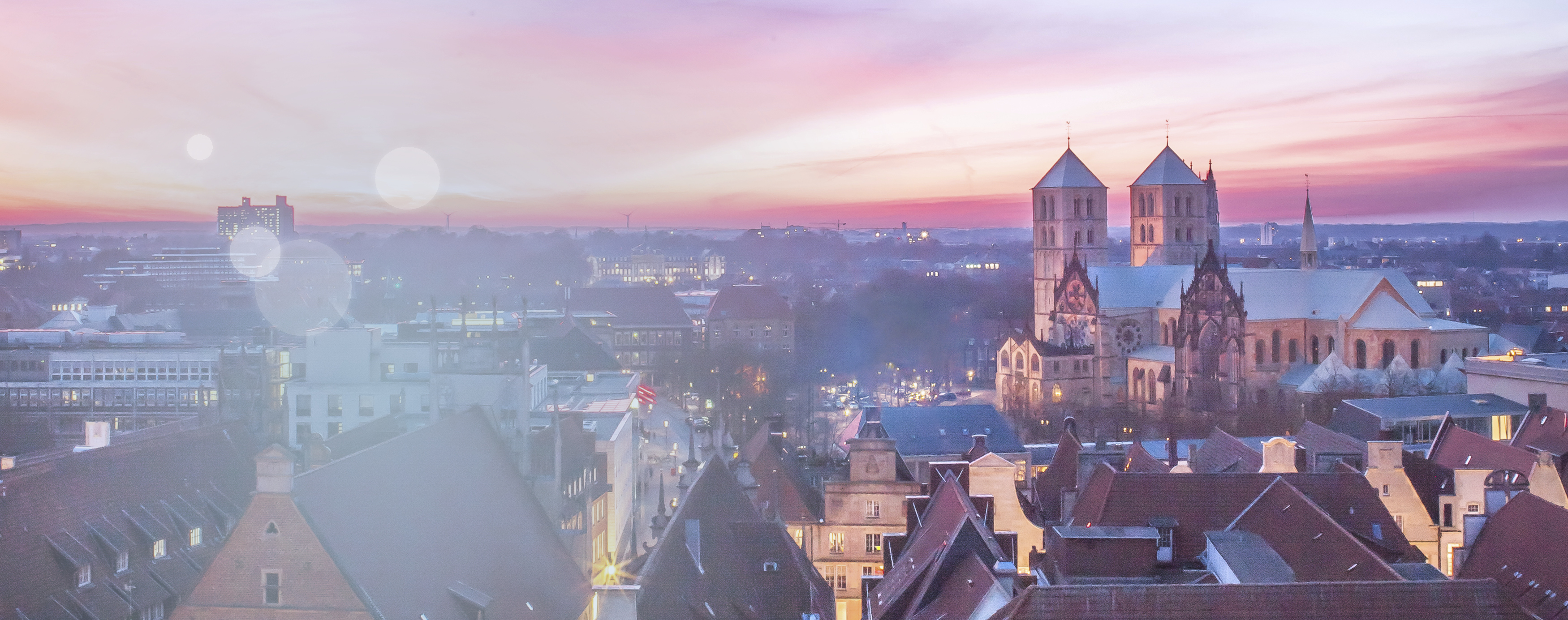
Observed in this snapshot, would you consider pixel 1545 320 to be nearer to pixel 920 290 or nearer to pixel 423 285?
pixel 920 290

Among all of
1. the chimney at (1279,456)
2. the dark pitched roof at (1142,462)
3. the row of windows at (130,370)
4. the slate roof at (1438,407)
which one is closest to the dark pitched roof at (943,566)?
the chimney at (1279,456)

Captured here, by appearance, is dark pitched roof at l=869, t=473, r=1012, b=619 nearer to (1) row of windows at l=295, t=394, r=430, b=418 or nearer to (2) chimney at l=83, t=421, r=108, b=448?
(1) row of windows at l=295, t=394, r=430, b=418

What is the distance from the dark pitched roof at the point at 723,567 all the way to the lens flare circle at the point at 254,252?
14387 cm

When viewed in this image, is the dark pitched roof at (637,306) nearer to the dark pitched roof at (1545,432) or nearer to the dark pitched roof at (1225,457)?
the dark pitched roof at (1225,457)

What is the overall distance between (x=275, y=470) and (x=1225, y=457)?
25276 millimetres

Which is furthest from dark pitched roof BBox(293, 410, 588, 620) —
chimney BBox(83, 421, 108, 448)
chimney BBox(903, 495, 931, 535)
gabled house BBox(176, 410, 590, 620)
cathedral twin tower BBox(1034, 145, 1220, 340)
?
cathedral twin tower BBox(1034, 145, 1220, 340)

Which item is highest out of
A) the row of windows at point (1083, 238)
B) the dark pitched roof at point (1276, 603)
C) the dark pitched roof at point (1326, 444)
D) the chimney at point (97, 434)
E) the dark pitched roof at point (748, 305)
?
the row of windows at point (1083, 238)

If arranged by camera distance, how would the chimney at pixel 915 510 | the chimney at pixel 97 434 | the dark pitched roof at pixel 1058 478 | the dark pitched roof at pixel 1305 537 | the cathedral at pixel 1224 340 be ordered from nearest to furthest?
the dark pitched roof at pixel 1305 537, the chimney at pixel 915 510, the chimney at pixel 97 434, the dark pitched roof at pixel 1058 478, the cathedral at pixel 1224 340

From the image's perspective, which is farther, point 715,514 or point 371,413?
point 371,413

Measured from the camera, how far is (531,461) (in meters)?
30.5

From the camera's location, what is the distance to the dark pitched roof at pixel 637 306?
3669 inches

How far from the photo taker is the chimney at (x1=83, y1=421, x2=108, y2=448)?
35.2 m

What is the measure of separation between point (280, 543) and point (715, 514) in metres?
8.89

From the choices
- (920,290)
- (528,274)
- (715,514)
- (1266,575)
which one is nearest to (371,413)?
(715,514)
